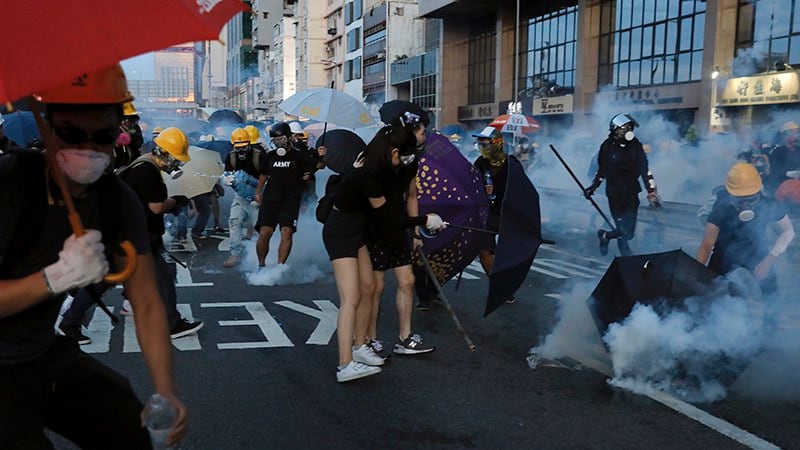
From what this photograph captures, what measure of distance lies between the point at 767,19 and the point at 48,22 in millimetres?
26076

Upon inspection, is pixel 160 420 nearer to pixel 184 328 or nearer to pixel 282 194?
pixel 184 328

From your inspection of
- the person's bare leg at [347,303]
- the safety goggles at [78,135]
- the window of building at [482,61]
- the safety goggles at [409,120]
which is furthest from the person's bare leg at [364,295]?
the window of building at [482,61]

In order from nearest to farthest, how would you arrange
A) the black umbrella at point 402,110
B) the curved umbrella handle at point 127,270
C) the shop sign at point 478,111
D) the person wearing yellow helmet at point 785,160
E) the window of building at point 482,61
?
the curved umbrella handle at point 127,270 < the black umbrella at point 402,110 < the person wearing yellow helmet at point 785,160 < the shop sign at point 478,111 < the window of building at point 482,61

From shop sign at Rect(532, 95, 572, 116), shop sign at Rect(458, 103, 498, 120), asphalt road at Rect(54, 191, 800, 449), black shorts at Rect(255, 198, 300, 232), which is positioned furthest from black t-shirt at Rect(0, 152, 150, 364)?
shop sign at Rect(458, 103, 498, 120)

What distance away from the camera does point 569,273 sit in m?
9.14

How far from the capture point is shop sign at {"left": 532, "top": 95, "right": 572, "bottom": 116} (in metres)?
35.7

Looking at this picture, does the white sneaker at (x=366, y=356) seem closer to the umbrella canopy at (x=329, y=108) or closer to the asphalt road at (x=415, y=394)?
the asphalt road at (x=415, y=394)

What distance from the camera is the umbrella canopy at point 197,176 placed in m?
6.47

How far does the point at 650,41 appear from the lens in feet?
101

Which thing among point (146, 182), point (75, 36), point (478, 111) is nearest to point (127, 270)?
point (75, 36)

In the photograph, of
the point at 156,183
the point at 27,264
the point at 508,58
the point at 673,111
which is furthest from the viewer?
the point at 508,58

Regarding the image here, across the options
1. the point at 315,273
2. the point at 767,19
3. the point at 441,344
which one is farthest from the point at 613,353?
the point at 767,19

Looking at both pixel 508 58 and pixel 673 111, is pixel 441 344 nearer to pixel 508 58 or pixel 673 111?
pixel 673 111

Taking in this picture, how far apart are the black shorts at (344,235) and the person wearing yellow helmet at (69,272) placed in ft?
8.85
